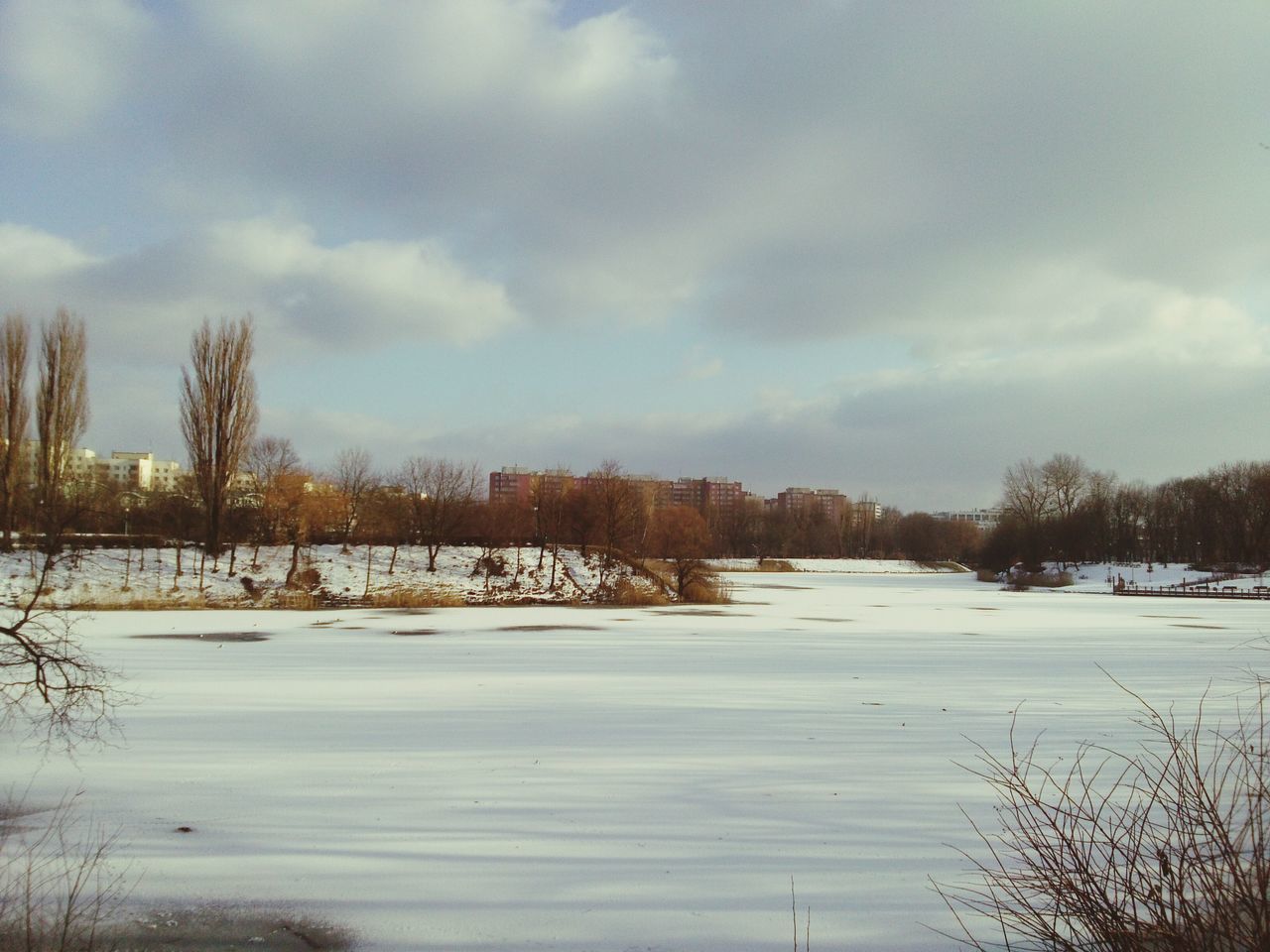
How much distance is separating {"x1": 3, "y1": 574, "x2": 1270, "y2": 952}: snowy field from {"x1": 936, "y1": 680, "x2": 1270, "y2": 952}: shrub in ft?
1.16

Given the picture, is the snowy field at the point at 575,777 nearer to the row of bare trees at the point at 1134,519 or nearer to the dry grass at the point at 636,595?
the dry grass at the point at 636,595

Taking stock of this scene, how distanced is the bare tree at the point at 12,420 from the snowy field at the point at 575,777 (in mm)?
17245

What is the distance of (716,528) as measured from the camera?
82.0m

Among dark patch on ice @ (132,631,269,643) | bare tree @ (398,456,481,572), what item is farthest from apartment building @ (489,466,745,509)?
dark patch on ice @ (132,631,269,643)

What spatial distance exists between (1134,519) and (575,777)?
231 ft

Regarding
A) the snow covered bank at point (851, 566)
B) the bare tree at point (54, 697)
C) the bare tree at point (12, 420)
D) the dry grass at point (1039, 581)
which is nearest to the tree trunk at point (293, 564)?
the bare tree at point (12, 420)

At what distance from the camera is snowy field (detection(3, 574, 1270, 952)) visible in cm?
436

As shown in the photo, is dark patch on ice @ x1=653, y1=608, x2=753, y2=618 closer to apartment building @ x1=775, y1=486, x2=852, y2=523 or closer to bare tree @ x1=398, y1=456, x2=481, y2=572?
bare tree @ x1=398, y1=456, x2=481, y2=572

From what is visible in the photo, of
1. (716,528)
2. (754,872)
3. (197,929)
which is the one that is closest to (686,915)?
(754,872)

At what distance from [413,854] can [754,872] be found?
199cm

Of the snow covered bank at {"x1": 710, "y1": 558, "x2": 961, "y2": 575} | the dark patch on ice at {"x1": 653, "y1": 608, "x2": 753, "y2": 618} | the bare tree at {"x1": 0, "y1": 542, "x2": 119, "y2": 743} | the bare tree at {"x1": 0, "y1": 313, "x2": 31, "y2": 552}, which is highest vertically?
the bare tree at {"x1": 0, "y1": 313, "x2": 31, "y2": 552}

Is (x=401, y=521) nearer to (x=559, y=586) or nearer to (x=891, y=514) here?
(x=559, y=586)

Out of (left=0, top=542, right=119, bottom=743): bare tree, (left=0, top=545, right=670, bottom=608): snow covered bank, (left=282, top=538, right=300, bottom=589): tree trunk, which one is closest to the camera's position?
(left=0, top=542, right=119, bottom=743): bare tree

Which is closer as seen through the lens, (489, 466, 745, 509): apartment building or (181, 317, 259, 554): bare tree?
(181, 317, 259, 554): bare tree
